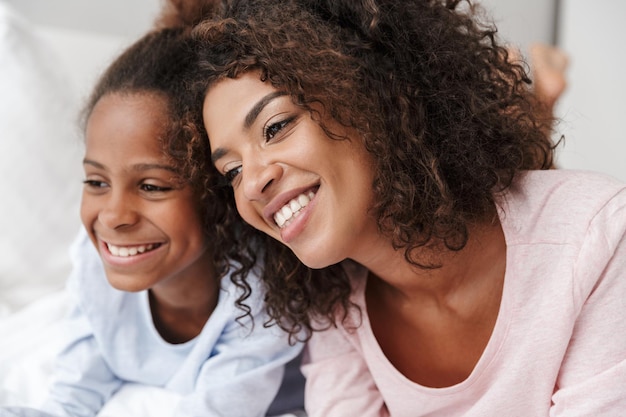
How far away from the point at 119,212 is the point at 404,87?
518 millimetres

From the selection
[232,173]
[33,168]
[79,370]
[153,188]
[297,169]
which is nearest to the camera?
[297,169]

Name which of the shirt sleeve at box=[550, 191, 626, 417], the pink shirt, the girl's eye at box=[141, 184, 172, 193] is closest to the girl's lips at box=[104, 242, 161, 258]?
the girl's eye at box=[141, 184, 172, 193]

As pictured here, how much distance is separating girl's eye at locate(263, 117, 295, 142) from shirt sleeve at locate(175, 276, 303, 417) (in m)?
0.39

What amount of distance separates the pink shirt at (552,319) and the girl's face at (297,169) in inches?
10.0

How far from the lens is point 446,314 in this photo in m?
1.14

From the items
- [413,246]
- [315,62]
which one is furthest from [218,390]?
[315,62]

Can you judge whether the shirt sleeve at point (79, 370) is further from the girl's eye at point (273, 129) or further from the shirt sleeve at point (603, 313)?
the shirt sleeve at point (603, 313)

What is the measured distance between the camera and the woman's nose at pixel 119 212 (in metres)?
1.16

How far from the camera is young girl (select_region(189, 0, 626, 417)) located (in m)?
0.96

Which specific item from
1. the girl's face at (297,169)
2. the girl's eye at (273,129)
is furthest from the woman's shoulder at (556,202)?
the girl's eye at (273,129)

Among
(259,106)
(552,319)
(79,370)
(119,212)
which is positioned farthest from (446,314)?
(79,370)

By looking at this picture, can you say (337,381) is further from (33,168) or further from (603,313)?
(33,168)

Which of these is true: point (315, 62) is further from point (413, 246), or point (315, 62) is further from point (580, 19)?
point (580, 19)

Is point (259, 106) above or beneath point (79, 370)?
above
